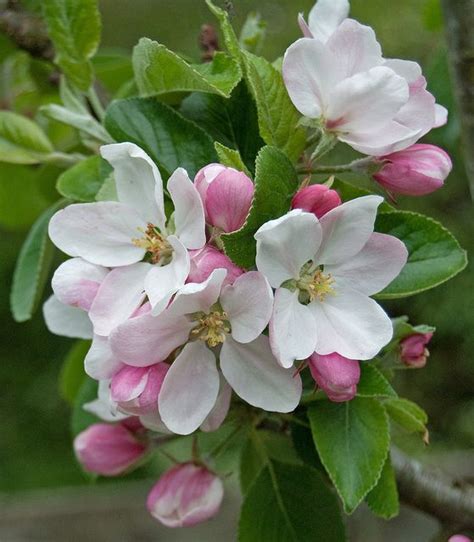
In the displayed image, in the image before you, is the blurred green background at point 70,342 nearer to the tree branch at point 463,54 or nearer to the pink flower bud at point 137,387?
the tree branch at point 463,54

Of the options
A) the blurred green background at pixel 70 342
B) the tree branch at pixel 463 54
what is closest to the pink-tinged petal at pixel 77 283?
the tree branch at pixel 463 54

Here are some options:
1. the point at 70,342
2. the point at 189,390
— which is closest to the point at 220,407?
the point at 189,390

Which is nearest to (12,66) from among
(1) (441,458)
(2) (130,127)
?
(2) (130,127)

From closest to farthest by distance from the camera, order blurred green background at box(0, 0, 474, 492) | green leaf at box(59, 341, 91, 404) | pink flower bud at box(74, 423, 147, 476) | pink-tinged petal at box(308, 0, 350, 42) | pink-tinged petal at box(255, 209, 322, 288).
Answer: pink-tinged petal at box(255, 209, 322, 288), pink-tinged petal at box(308, 0, 350, 42), pink flower bud at box(74, 423, 147, 476), green leaf at box(59, 341, 91, 404), blurred green background at box(0, 0, 474, 492)

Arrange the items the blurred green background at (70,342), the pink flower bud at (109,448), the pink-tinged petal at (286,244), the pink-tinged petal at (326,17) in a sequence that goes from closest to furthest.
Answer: the pink-tinged petal at (286,244) < the pink-tinged petal at (326,17) < the pink flower bud at (109,448) < the blurred green background at (70,342)

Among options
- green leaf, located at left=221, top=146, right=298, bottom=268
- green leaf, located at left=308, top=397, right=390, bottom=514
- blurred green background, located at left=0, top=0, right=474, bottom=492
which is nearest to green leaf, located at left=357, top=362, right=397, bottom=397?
green leaf, located at left=308, top=397, right=390, bottom=514

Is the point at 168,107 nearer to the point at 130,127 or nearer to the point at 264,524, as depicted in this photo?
the point at 130,127

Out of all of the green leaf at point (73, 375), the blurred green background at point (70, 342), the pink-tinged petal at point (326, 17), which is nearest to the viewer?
the pink-tinged petal at point (326, 17)

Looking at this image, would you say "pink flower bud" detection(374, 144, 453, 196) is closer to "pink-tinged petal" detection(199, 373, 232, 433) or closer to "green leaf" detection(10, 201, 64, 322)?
"pink-tinged petal" detection(199, 373, 232, 433)

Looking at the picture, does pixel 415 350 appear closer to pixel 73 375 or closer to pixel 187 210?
pixel 187 210
